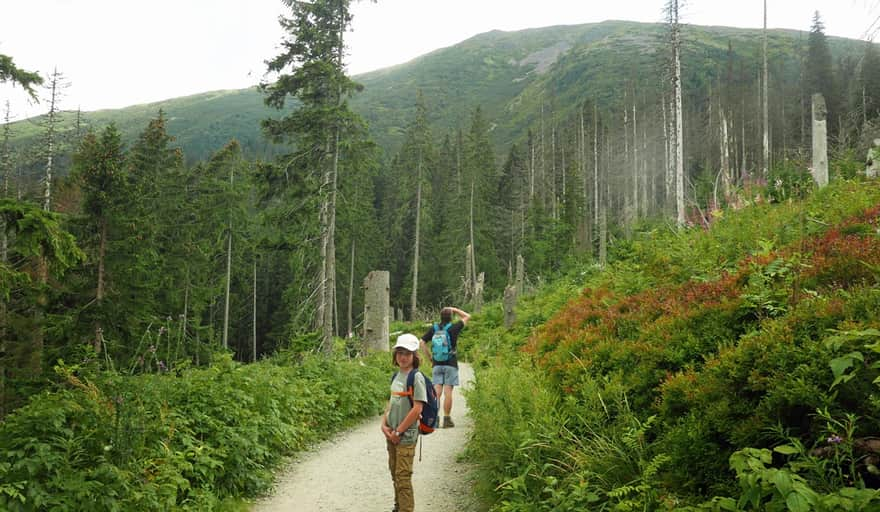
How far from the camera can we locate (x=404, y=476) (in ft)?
16.3

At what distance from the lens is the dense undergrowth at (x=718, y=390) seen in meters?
2.75

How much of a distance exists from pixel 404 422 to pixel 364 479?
7.67 feet

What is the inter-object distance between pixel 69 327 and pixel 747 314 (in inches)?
802

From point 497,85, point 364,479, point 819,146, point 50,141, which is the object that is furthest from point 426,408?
point 497,85

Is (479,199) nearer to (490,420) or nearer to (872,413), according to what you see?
(490,420)

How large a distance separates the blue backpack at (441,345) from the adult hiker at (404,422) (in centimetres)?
328

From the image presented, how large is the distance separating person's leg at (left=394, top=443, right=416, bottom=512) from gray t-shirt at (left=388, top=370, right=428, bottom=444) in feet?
0.26

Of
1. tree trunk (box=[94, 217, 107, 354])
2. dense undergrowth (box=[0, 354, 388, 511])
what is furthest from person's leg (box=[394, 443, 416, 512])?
tree trunk (box=[94, 217, 107, 354])

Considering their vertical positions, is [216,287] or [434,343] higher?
[434,343]

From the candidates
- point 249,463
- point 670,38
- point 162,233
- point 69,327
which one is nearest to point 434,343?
point 249,463

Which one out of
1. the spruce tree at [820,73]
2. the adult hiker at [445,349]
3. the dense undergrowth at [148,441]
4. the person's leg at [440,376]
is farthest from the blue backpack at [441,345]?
the spruce tree at [820,73]

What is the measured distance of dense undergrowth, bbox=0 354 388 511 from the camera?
3.83m

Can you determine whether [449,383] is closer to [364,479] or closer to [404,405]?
[364,479]

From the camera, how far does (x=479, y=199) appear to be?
42.4 m
